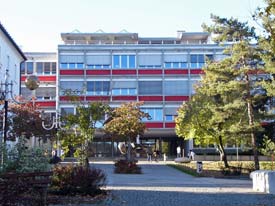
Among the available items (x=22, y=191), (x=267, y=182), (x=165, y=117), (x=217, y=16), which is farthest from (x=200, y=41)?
(x=22, y=191)

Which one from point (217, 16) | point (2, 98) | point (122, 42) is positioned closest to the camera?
point (2, 98)

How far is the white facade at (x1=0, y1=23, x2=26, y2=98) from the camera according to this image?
4022 cm

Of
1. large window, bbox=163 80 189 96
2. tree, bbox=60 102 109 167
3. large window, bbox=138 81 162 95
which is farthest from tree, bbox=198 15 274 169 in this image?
large window, bbox=138 81 162 95

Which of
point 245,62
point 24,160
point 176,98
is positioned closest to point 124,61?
point 176,98

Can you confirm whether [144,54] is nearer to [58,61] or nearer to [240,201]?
[58,61]

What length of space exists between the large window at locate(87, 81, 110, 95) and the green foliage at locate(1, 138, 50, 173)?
51.1 metres

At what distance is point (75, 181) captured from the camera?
15.6 metres

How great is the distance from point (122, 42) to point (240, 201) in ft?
199

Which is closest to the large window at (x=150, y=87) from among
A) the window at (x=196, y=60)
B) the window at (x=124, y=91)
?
the window at (x=124, y=91)

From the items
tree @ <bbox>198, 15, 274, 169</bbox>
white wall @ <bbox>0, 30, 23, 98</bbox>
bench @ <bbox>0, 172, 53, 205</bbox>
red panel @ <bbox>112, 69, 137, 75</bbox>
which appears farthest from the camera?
red panel @ <bbox>112, 69, 137, 75</bbox>

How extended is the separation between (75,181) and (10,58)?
3085cm

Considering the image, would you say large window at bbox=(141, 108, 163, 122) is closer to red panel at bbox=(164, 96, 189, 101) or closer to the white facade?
red panel at bbox=(164, 96, 189, 101)

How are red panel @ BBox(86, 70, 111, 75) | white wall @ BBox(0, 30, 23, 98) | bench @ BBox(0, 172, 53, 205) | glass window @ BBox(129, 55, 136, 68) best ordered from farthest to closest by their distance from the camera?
1. glass window @ BBox(129, 55, 136, 68)
2. red panel @ BBox(86, 70, 111, 75)
3. white wall @ BBox(0, 30, 23, 98)
4. bench @ BBox(0, 172, 53, 205)

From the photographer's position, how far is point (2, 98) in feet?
58.8
